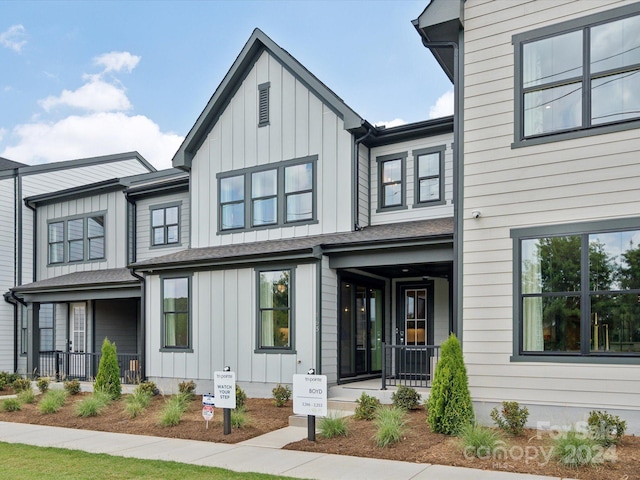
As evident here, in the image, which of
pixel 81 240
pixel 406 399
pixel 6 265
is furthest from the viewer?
pixel 6 265

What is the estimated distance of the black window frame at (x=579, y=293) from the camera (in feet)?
26.8

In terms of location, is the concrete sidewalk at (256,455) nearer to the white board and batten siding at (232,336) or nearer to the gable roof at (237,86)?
the white board and batten siding at (232,336)

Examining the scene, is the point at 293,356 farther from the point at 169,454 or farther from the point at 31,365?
the point at 31,365

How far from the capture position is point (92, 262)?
1873cm

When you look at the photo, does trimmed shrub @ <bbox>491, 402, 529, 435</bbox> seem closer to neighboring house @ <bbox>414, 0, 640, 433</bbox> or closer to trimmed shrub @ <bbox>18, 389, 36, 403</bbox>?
neighboring house @ <bbox>414, 0, 640, 433</bbox>

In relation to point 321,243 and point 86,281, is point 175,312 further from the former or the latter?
point 321,243

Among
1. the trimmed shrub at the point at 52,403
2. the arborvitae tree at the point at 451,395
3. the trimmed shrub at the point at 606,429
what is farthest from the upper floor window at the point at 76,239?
the trimmed shrub at the point at 606,429

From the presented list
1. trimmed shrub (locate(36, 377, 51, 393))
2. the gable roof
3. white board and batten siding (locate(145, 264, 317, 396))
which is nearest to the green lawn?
white board and batten siding (locate(145, 264, 317, 396))

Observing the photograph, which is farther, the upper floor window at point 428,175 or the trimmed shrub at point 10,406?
the upper floor window at point 428,175

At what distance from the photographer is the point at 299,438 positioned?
29.7 feet

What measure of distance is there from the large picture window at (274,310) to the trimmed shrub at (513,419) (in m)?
5.20

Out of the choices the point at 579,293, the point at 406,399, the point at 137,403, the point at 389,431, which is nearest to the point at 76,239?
the point at 137,403

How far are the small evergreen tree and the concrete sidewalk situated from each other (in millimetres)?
2345

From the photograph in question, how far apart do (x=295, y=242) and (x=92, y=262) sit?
8943 millimetres
